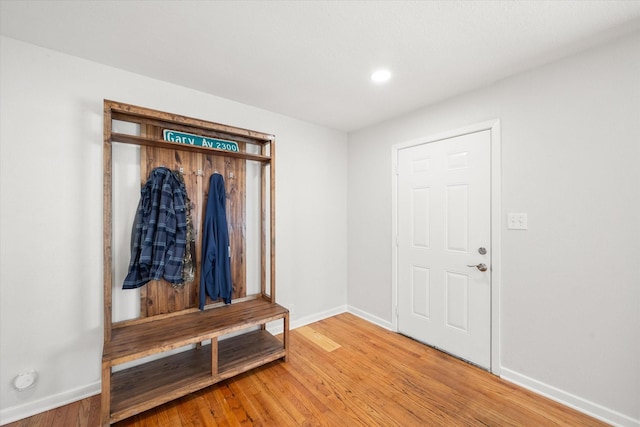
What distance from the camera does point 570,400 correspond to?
1756 mm

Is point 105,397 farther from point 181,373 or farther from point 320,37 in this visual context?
point 320,37

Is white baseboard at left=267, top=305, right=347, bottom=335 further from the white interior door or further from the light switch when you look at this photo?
the light switch

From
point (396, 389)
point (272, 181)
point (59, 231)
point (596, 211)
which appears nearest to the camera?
point (596, 211)

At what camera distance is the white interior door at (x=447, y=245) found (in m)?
2.22

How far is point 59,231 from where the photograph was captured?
1.78 metres

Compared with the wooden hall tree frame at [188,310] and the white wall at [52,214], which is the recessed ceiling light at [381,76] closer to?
the wooden hall tree frame at [188,310]

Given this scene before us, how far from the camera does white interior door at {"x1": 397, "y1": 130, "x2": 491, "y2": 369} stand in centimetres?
222

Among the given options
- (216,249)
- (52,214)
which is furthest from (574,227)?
(52,214)

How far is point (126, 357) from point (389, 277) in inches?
94.2

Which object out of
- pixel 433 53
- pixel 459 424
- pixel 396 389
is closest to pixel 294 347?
pixel 396 389

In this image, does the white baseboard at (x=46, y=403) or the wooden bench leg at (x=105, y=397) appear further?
the white baseboard at (x=46, y=403)

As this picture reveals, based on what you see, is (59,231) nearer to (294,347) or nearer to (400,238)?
(294,347)

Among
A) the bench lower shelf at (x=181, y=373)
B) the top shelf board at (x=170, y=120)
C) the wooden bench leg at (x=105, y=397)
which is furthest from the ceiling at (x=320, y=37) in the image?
the bench lower shelf at (x=181, y=373)

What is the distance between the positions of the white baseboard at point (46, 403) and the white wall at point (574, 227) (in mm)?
3062
